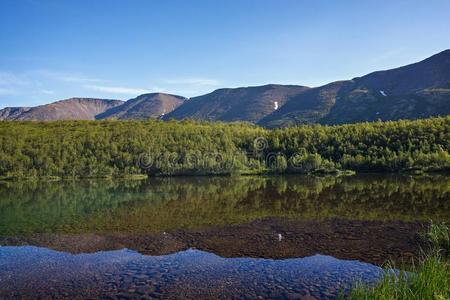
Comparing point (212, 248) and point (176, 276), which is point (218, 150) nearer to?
point (212, 248)

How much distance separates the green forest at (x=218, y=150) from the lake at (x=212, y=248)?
8723 cm

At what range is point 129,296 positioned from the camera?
22.1 m

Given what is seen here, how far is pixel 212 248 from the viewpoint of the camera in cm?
3344

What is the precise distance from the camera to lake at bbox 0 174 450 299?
2375 centimetres

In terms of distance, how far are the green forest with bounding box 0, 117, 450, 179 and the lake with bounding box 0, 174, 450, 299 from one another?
8723 centimetres

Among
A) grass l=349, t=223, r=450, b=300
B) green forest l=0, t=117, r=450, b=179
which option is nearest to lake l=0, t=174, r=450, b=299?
grass l=349, t=223, r=450, b=300

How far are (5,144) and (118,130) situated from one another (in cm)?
4990

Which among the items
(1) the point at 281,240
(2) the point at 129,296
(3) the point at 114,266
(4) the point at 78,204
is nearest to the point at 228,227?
(1) the point at 281,240

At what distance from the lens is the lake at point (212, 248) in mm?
23750

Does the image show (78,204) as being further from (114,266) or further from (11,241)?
(114,266)

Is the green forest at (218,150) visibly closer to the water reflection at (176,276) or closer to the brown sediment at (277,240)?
the brown sediment at (277,240)

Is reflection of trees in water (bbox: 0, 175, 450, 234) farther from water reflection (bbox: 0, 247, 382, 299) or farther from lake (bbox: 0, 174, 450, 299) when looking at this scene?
water reflection (bbox: 0, 247, 382, 299)

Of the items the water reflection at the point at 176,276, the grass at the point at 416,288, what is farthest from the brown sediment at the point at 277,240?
the grass at the point at 416,288

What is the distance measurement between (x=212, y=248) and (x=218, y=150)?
14431 centimetres
